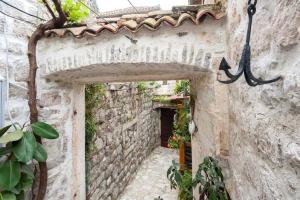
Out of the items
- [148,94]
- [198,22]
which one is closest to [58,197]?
[198,22]

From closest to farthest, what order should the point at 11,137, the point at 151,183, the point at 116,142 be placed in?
the point at 11,137
the point at 116,142
the point at 151,183

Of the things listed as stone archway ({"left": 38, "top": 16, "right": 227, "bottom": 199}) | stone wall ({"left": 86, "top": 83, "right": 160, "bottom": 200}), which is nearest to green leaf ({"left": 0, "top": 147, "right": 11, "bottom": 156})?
stone archway ({"left": 38, "top": 16, "right": 227, "bottom": 199})

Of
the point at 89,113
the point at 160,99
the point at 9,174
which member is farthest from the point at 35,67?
the point at 160,99

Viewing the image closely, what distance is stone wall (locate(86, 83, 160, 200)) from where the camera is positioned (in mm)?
3562

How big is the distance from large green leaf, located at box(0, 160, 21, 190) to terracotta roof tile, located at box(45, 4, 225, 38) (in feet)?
3.42

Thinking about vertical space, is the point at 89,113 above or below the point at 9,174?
above

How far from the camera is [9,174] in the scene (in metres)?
1.58

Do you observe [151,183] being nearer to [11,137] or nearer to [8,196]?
Result: [8,196]

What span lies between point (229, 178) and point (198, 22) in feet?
3.68

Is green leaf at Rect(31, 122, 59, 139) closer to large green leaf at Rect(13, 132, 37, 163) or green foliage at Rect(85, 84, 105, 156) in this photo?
large green leaf at Rect(13, 132, 37, 163)

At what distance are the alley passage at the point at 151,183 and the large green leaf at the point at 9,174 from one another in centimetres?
343

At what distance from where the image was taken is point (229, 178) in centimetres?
170

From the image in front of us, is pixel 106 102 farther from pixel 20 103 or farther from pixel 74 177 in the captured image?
pixel 20 103

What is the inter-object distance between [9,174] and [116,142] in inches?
120
